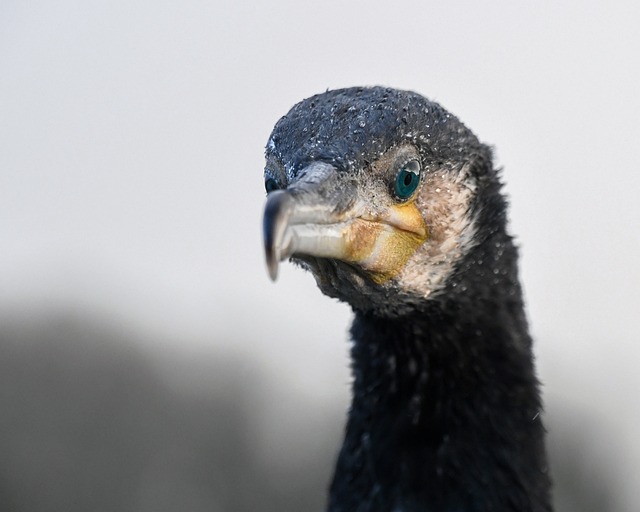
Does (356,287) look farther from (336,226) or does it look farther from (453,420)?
(453,420)

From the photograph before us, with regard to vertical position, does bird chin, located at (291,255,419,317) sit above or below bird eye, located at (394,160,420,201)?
below

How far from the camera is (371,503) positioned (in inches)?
166

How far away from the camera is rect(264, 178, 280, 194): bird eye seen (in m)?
4.16

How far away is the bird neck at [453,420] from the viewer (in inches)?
162

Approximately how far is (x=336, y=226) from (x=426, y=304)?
59 centimetres

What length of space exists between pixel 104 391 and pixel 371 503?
4289 centimetres

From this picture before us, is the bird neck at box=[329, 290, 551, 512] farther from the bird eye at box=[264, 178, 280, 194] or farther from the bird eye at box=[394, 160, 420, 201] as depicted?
the bird eye at box=[264, 178, 280, 194]

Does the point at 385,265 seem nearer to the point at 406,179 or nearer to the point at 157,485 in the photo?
the point at 406,179

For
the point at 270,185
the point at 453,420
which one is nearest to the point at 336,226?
the point at 270,185

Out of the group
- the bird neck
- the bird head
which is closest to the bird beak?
the bird head

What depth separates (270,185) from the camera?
166 inches

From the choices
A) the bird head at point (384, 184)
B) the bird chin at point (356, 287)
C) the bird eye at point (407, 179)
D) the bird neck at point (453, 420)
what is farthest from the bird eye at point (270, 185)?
the bird neck at point (453, 420)

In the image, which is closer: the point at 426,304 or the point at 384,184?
the point at 384,184

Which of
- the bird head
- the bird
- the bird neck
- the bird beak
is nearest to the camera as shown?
the bird beak
